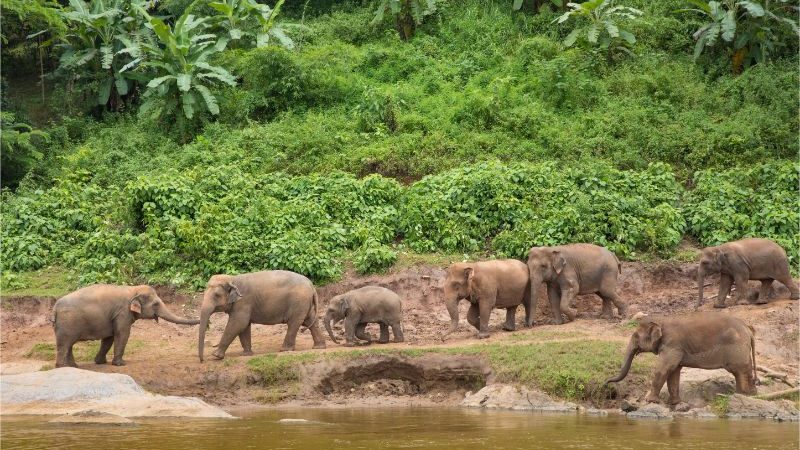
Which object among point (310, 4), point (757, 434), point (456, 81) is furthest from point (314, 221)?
point (310, 4)

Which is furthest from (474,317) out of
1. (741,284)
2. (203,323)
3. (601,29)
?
(601,29)

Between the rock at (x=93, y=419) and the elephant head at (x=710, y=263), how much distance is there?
34.8 feet

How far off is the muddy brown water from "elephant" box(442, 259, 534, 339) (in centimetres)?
373

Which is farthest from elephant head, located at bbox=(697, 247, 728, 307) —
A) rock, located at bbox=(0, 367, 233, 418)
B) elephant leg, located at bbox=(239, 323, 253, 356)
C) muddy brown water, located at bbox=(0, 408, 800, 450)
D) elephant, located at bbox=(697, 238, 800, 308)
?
rock, located at bbox=(0, 367, 233, 418)

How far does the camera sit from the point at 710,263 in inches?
776

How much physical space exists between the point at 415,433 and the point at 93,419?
15.0 ft

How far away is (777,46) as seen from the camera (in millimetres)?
30312

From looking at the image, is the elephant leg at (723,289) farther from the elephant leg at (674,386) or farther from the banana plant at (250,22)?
the banana plant at (250,22)

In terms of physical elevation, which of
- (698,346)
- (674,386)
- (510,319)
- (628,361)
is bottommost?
(674,386)

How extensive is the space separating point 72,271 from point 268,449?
11.4 metres

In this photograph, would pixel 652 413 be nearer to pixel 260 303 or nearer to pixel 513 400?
pixel 513 400

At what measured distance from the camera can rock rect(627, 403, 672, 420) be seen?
1513 centimetres

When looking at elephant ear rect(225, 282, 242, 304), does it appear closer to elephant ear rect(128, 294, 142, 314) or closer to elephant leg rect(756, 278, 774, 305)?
elephant ear rect(128, 294, 142, 314)

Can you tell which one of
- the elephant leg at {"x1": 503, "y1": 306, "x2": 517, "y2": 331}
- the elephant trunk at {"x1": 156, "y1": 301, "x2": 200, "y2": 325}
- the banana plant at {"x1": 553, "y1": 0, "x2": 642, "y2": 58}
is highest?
the banana plant at {"x1": 553, "y1": 0, "x2": 642, "y2": 58}
